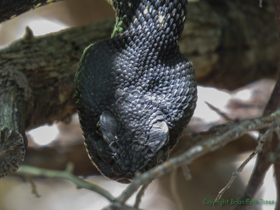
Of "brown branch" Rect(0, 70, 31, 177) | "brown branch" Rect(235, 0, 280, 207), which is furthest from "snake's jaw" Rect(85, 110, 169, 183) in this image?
"brown branch" Rect(235, 0, 280, 207)

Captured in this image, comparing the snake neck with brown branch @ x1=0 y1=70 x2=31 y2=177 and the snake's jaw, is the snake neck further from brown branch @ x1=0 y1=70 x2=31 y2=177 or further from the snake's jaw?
brown branch @ x1=0 y1=70 x2=31 y2=177

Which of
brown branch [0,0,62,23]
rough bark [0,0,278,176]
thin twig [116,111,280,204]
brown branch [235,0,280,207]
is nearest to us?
thin twig [116,111,280,204]

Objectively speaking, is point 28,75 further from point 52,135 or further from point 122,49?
point 52,135

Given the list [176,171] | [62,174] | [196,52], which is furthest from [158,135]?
[176,171]

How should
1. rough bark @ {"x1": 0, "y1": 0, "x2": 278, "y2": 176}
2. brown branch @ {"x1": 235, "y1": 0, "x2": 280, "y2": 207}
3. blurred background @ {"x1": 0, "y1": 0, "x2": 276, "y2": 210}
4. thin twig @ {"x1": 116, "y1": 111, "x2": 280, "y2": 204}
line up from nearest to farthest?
thin twig @ {"x1": 116, "y1": 111, "x2": 280, "y2": 204}, brown branch @ {"x1": 235, "y1": 0, "x2": 280, "y2": 207}, rough bark @ {"x1": 0, "y1": 0, "x2": 278, "y2": 176}, blurred background @ {"x1": 0, "y1": 0, "x2": 276, "y2": 210}

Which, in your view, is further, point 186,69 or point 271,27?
point 271,27

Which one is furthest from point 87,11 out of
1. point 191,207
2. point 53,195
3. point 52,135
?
point 191,207

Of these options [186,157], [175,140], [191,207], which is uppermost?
[186,157]

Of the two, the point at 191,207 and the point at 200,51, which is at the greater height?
the point at 200,51
